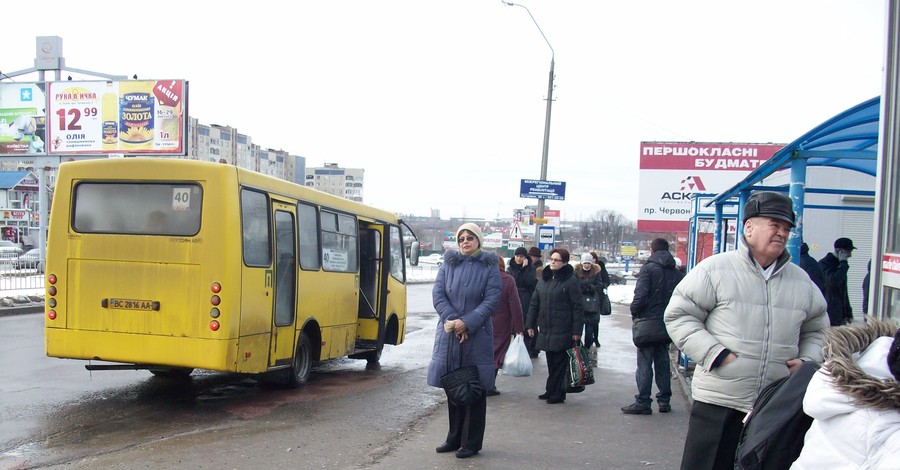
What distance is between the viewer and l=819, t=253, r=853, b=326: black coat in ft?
29.1

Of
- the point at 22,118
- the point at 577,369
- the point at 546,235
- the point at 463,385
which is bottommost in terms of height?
the point at 577,369

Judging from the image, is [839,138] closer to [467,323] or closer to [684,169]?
[467,323]

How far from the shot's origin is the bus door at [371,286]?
12539 millimetres

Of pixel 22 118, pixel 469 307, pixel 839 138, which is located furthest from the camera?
pixel 22 118

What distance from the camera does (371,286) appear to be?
42.4 ft

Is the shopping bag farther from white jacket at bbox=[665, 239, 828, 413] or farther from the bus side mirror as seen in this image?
the bus side mirror

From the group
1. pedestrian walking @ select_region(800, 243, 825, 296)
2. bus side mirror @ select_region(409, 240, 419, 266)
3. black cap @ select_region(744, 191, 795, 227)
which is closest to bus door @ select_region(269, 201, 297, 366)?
bus side mirror @ select_region(409, 240, 419, 266)

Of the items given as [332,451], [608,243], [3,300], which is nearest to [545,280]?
[332,451]

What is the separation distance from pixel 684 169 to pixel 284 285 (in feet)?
85.0

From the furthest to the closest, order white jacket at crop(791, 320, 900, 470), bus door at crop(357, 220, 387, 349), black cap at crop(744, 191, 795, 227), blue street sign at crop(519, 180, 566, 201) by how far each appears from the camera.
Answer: blue street sign at crop(519, 180, 566, 201), bus door at crop(357, 220, 387, 349), black cap at crop(744, 191, 795, 227), white jacket at crop(791, 320, 900, 470)

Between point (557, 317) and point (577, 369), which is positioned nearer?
point (577, 369)

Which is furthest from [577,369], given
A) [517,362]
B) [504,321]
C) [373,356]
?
[373,356]

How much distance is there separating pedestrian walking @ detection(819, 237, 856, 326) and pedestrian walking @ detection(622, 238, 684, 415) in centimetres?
190

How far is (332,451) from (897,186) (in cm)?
466
